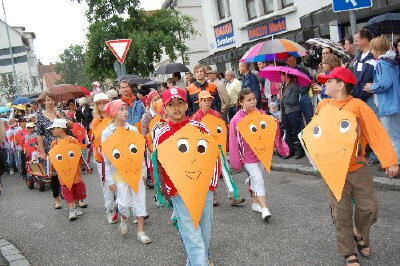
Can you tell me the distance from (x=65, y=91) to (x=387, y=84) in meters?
9.36

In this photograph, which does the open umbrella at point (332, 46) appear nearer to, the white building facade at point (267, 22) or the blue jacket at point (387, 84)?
the blue jacket at point (387, 84)

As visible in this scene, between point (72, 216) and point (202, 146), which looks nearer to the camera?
point (202, 146)

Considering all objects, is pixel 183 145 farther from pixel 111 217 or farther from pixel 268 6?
pixel 268 6

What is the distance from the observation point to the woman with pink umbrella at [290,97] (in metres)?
9.45

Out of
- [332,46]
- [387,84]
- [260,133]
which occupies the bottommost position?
→ [260,133]

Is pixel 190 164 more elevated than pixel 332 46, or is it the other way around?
pixel 332 46

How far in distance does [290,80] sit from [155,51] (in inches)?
624

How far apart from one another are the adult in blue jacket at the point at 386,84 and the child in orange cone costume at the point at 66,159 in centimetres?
452

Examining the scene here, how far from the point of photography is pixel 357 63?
767cm

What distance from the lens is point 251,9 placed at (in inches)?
808

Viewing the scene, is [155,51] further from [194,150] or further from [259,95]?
[194,150]

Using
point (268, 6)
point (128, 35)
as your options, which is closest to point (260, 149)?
point (268, 6)

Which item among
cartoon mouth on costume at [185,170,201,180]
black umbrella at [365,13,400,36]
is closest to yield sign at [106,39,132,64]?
black umbrella at [365,13,400,36]

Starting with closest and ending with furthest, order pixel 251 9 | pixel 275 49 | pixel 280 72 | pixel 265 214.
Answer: pixel 265 214, pixel 280 72, pixel 275 49, pixel 251 9
